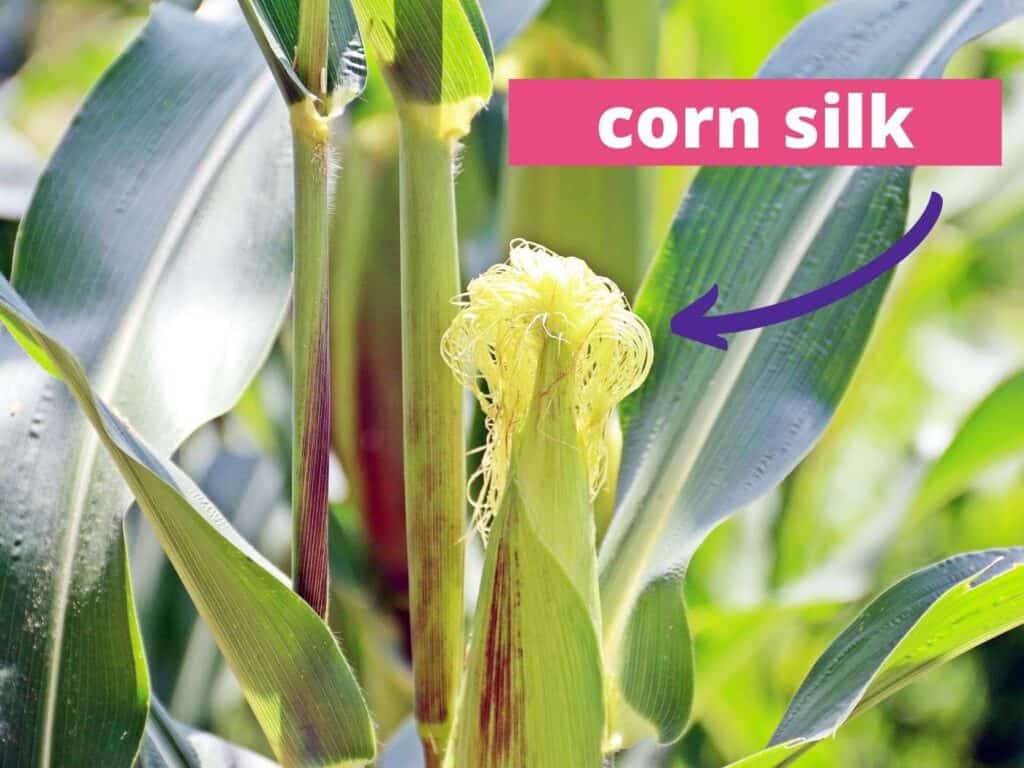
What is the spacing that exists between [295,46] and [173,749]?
0.29 meters

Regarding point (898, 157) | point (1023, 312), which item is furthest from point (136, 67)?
point (1023, 312)

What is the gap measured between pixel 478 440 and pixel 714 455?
0.18 metres

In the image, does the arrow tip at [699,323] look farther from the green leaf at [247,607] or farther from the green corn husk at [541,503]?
the green leaf at [247,607]

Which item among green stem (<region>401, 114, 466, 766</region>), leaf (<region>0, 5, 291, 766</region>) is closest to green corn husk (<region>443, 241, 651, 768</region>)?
green stem (<region>401, 114, 466, 766</region>)

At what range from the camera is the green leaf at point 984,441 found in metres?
0.72

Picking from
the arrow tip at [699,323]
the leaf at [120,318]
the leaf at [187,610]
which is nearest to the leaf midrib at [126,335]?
the leaf at [120,318]

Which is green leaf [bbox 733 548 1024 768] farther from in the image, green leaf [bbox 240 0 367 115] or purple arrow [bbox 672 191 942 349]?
green leaf [bbox 240 0 367 115]

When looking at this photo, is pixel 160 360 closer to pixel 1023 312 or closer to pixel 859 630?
pixel 859 630

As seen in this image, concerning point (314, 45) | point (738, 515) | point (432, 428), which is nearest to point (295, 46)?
point (314, 45)

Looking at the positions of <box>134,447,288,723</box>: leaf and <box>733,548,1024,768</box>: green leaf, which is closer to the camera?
<box>733,548,1024,768</box>: green leaf

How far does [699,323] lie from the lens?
1.80 ft

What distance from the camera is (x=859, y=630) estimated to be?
459 millimetres

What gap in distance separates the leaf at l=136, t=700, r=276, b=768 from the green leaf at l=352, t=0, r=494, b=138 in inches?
11.0

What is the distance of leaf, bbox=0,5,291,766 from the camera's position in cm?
45
